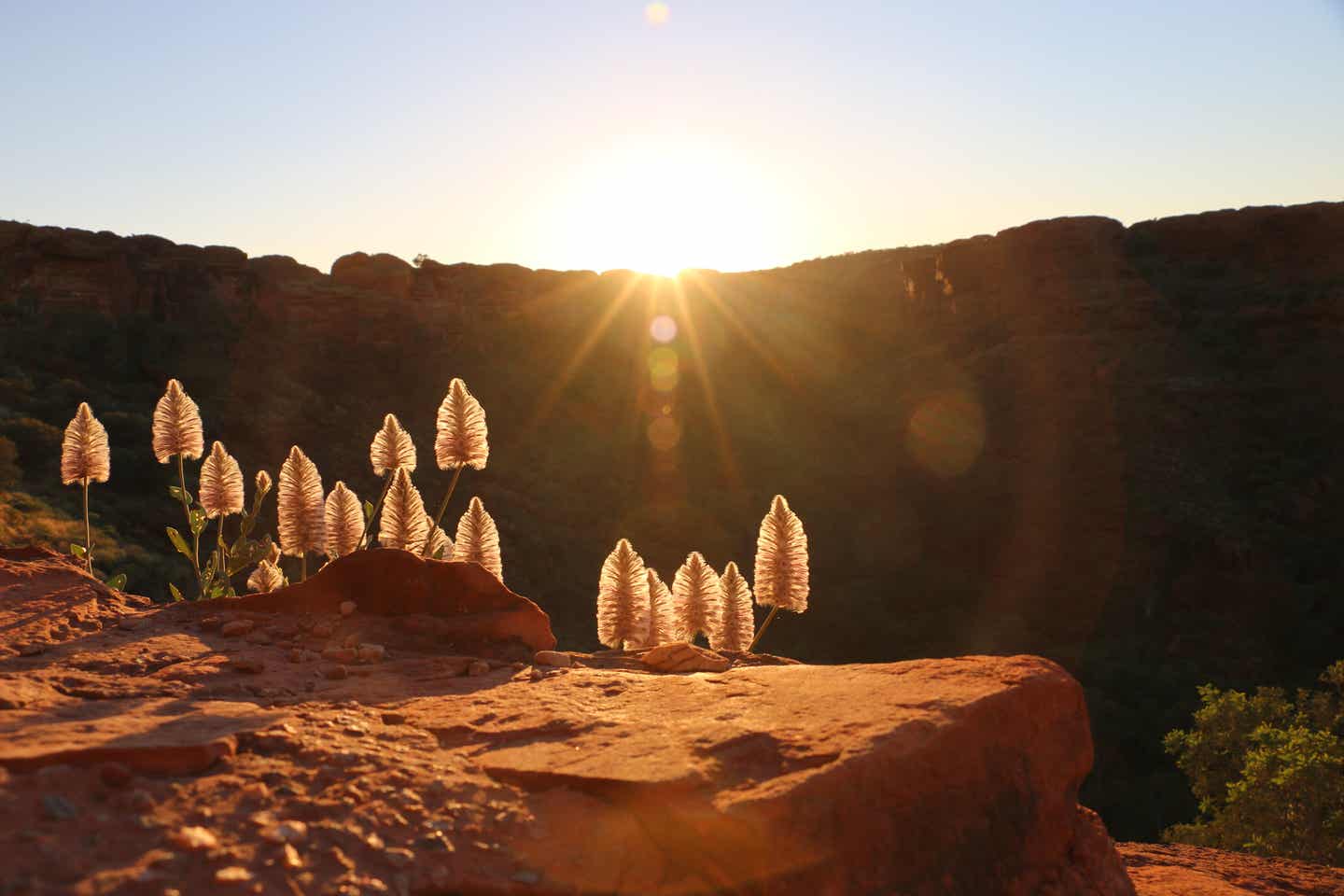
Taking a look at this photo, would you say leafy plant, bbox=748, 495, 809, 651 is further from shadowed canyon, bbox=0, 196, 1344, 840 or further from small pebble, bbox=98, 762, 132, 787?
shadowed canyon, bbox=0, 196, 1344, 840

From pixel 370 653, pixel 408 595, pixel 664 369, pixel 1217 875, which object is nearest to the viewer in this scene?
pixel 370 653

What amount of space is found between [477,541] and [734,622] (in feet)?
6.27

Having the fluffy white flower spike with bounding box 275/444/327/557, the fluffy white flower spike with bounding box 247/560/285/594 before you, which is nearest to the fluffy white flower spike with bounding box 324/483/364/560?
the fluffy white flower spike with bounding box 275/444/327/557

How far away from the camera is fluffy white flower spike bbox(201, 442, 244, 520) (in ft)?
23.0

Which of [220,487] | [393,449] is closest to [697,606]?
[393,449]

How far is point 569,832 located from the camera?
112 inches

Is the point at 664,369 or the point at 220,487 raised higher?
the point at 664,369

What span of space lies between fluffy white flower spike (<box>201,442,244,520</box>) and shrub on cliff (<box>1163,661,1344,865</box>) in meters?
11.4

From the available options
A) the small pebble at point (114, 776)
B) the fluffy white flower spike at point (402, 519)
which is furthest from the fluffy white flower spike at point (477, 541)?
the small pebble at point (114, 776)

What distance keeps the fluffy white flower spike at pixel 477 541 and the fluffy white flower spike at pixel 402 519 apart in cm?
26

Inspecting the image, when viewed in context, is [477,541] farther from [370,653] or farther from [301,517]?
[370,653]

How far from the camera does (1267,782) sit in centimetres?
1385

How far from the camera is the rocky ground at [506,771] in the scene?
2.54m

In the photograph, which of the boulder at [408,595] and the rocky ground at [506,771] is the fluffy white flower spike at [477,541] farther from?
the rocky ground at [506,771]
